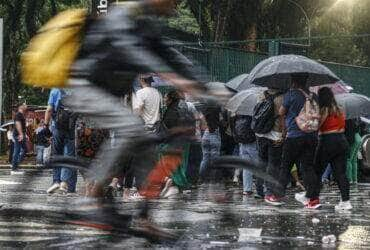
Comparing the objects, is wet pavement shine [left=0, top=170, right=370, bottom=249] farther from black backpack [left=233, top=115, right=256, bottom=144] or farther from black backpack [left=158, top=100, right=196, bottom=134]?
black backpack [left=233, top=115, right=256, bottom=144]

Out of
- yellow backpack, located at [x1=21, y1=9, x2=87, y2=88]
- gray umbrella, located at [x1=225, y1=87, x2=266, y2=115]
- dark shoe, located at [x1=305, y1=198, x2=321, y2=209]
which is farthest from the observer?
gray umbrella, located at [x1=225, y1=87, x2=266, y2=115]

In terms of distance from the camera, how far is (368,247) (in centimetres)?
770

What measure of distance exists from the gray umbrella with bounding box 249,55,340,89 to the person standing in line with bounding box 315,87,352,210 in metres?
0.66

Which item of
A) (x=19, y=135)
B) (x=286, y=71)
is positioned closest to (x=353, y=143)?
(x=286, y=71)

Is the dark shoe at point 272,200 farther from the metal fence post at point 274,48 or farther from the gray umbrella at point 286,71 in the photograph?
the metal fence post at point 274,48

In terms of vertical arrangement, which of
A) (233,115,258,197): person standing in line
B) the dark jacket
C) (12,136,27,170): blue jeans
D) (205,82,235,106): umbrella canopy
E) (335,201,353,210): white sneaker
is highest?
the dark jacket

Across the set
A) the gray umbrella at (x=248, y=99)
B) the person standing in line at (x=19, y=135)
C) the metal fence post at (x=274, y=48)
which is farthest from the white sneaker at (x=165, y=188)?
→ the person standing in line at (x=19, y=135)

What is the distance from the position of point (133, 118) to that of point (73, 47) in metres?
0.55

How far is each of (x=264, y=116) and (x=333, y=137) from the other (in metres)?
1.12

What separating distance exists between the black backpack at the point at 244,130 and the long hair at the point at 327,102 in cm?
208

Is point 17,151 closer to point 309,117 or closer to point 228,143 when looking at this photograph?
point 228,143

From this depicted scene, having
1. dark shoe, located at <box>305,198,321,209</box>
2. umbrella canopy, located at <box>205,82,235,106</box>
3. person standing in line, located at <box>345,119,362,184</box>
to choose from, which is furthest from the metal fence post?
umbrella canopy, located at <box>205,82,235,106</box>

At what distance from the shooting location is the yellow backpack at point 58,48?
16.9 feet

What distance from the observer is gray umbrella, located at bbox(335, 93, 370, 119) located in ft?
54.9
